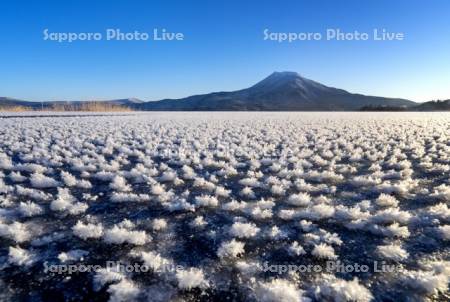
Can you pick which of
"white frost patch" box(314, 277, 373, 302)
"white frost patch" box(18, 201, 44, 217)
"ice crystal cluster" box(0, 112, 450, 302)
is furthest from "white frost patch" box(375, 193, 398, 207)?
"white frost patch" box(18, 201, 44, 217)

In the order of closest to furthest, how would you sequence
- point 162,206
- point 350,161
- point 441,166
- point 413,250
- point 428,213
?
point 413,250, point 428,213, point 162,206, point 441,166, point 350,161

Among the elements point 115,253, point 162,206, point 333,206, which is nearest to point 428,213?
point 333,206

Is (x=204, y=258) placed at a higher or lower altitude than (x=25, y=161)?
lower

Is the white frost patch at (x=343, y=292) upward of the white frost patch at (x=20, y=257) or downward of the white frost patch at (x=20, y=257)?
downward

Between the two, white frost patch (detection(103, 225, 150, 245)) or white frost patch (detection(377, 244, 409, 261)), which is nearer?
white frost patch (detection(377, 244, 409, 261))

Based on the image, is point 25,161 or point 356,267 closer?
point 356,267

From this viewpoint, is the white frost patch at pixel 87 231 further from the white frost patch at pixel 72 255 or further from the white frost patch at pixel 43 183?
the white frost patch at pixel 43 183

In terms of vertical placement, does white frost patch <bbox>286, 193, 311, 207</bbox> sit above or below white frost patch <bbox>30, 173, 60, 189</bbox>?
below

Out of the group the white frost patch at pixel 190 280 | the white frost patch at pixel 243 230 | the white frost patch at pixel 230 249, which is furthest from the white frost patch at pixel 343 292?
the white frost patch at pixel 243 230

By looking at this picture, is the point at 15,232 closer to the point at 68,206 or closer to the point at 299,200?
the point at 68,206

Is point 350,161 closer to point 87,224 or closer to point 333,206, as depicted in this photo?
point 333,206

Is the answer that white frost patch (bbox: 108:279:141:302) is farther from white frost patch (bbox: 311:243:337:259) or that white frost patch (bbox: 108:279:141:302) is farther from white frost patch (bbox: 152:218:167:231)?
white frost patch (bbox: 311:243:337:259)
